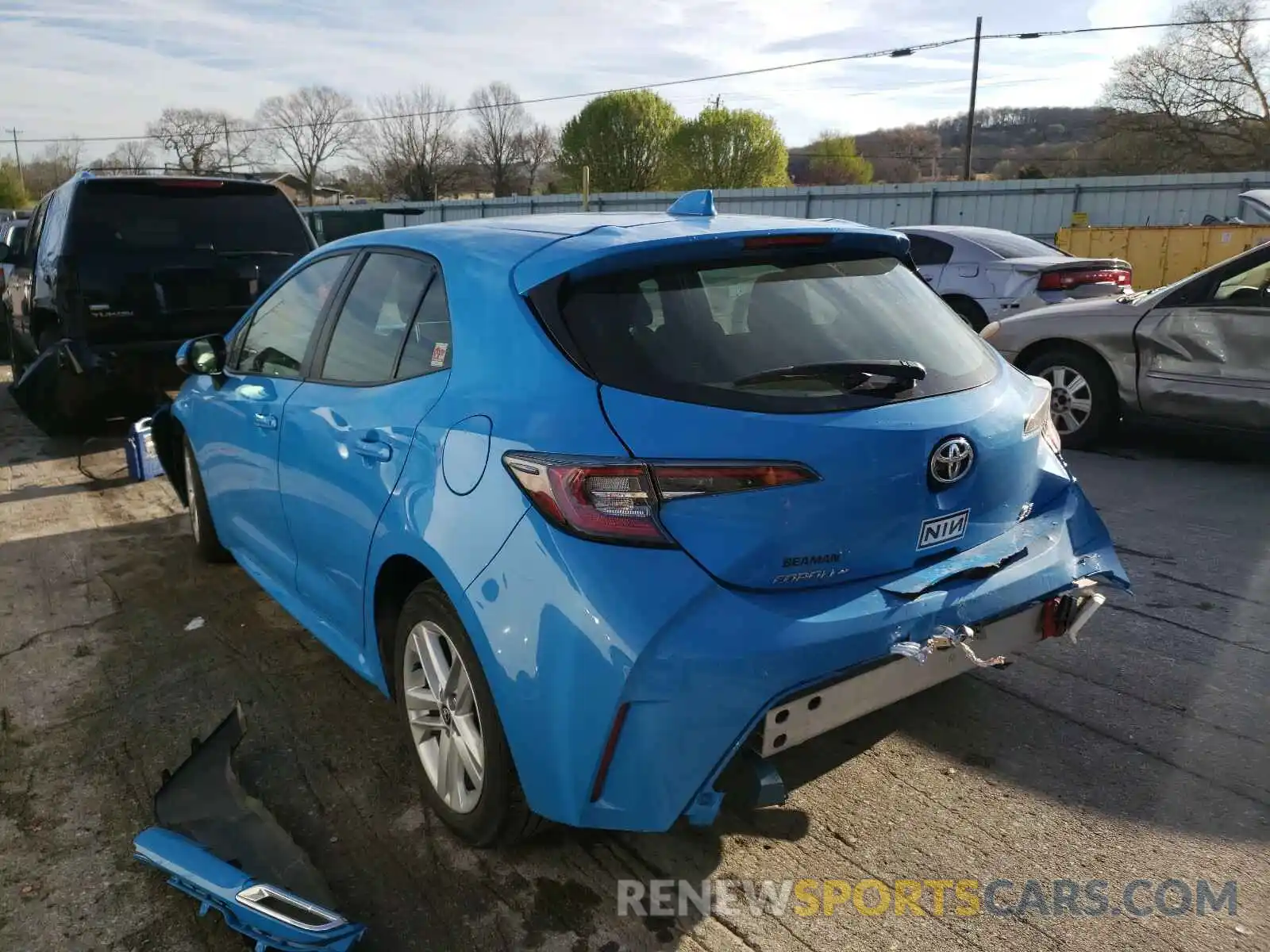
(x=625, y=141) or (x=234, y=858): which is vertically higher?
(x=625, y=141)

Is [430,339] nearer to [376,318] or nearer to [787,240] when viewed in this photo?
[376,318]

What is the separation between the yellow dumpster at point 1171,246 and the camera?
17.3 m

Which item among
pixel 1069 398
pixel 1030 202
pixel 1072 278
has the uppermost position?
pixel 1030 202

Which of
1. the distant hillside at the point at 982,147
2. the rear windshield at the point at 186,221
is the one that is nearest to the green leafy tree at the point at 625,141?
the distant hillside at the point at 982,147

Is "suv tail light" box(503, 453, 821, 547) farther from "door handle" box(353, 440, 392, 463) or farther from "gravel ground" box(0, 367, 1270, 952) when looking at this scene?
"gravel ground" box(0, 367, 1270, 952)

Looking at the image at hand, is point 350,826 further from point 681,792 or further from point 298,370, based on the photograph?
point 298,370

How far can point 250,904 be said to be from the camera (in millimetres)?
2213

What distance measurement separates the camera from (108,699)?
3533 millimetres

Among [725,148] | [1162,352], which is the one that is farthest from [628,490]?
[725,148]

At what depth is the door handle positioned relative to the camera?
2.70 m

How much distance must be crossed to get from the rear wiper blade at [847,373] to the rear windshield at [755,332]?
11 mm

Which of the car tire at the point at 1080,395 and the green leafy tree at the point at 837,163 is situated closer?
the car tire at the point at 1080,395

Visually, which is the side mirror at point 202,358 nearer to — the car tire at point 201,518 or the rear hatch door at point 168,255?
the car tire at point 201,518

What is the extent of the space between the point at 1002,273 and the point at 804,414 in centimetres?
878
